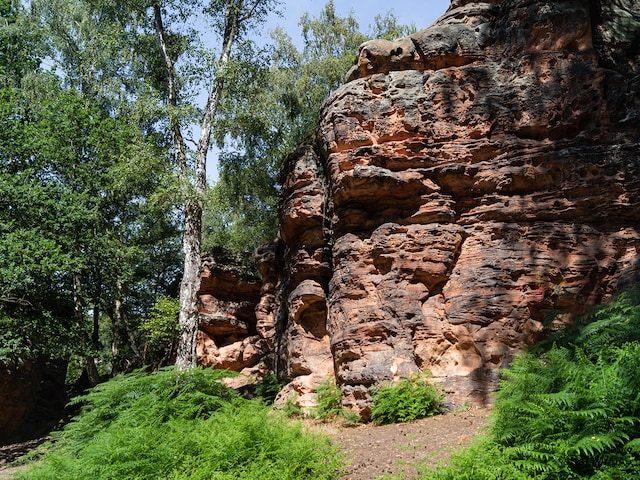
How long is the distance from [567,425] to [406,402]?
4.36 metres

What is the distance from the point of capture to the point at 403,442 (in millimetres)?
7688

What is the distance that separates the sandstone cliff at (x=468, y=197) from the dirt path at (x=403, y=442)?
0.90m

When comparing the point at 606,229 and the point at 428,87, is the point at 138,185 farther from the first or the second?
the point at 606,229

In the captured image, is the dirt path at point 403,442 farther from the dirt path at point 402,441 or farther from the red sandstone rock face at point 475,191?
the red sandstone rock face at point 475,191

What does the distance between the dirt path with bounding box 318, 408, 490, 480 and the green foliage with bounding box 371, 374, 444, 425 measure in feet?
0.67

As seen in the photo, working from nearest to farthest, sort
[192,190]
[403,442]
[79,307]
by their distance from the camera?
1. [403,442]
2. [192,190]
3. [79,307]

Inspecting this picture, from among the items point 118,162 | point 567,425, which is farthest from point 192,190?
point 567,425

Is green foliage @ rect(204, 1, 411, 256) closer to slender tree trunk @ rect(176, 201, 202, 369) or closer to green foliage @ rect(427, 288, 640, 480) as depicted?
slender tree trunk @ rect(176, 201, 202, 369)

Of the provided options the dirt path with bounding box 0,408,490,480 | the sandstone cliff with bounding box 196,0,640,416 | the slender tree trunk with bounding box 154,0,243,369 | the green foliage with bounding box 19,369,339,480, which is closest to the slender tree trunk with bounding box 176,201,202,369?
the slender tree trunk with bounding box 154,0,243,369

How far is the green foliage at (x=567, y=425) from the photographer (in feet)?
15.2

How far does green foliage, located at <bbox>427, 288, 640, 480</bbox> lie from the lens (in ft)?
15.2

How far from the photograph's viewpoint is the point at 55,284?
15461 mm

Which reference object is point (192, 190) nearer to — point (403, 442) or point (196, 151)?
point (196, 151)

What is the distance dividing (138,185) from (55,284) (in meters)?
4.41
